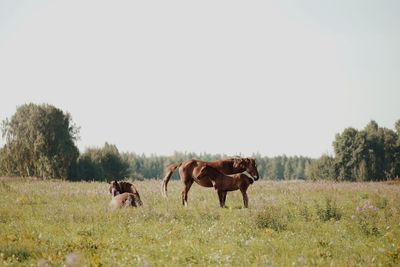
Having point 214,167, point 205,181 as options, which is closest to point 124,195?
point 205,181

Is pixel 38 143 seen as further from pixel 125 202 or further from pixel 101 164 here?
pixel 125 202

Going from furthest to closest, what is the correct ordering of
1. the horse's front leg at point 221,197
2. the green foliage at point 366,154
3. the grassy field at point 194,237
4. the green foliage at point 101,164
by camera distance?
the green foliage at point 366,154 < the green foliage at point 101,164 < the horse's front leg at point 221,197 < the grassy field at point 194,237

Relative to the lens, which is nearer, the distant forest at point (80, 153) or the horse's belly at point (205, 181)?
the horse's belly at point (205, 181)

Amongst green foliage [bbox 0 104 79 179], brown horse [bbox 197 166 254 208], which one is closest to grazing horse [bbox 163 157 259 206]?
brown horse [bbox 197 166 254 208]

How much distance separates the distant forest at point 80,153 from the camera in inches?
2376

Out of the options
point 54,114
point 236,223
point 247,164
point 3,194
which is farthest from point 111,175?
point 236,223

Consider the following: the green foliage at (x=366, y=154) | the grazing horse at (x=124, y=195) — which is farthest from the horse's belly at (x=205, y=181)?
the green foliage at (x=366, y=154)

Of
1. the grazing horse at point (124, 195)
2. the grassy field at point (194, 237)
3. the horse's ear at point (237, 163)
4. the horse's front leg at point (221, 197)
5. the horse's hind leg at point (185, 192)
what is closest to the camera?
the grassy field at point (194, 237)

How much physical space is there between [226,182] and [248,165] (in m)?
1.97

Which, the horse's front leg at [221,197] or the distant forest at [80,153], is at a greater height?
the distant forest at [80,153]

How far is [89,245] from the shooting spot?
9242mm

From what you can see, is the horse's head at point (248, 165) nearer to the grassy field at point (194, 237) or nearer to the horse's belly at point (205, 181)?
the horse's belly at point (205, 181)

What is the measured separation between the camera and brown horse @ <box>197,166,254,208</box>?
17.2 metres

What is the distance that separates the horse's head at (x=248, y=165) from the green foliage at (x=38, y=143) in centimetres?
4828
